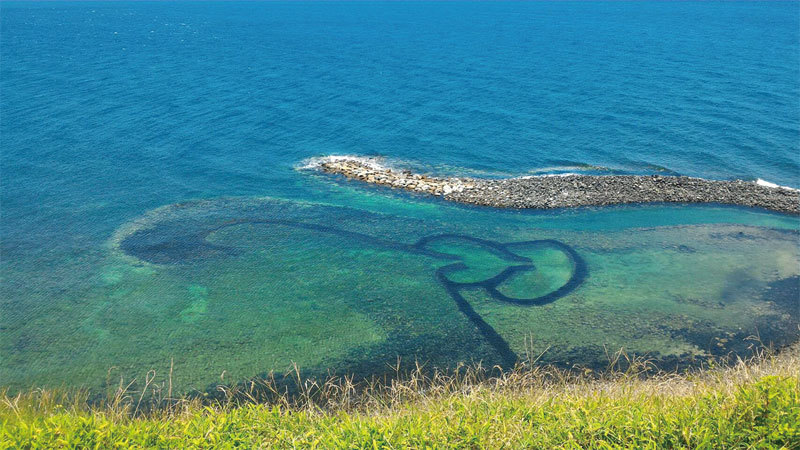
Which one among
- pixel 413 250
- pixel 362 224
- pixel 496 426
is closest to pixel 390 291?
pixel 413 250

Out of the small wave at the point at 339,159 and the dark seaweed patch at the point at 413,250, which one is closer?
the dark seaweed patch at the point at 413,250

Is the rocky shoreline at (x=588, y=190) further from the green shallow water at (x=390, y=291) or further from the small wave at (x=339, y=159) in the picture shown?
the small wave at (x=339, y=159)

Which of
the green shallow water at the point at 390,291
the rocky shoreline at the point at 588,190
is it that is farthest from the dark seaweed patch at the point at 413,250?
the rocky shoreline at the point at 588,190

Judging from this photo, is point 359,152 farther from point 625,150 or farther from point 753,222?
point 753,222

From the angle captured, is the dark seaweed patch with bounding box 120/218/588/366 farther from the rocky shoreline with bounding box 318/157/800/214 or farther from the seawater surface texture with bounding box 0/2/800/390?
the rocky shoreline with bounding box 318/157/800/214

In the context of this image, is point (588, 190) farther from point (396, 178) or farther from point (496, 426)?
point (496, 426)

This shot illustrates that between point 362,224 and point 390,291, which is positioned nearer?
point 390,291

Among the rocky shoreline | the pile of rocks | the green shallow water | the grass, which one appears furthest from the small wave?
the grass
